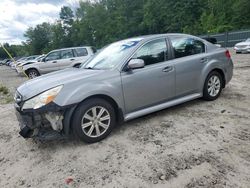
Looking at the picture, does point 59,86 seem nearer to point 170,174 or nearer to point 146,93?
point 146,93

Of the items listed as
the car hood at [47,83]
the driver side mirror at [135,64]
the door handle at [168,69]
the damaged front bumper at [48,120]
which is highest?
the driver side mirror at [135,64]

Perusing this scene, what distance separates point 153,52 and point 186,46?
882mm

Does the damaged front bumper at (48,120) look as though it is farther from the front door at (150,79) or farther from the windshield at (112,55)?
the windshield at (112,55)

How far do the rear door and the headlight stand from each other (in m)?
2.21

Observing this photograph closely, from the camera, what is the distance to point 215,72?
4.74 metres

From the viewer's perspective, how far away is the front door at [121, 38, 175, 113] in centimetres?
363

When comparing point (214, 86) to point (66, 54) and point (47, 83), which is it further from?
point (66, 54)

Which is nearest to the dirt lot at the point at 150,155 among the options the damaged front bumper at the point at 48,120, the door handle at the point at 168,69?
the damaged front bumper at the point at 48,120

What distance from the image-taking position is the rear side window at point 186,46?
13.9 feet

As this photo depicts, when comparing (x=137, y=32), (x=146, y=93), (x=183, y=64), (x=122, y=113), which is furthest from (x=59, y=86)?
(x=137, y=32)

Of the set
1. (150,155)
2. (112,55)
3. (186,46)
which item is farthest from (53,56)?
(150,155)

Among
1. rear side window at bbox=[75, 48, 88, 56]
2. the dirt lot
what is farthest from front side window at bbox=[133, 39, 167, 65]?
rear side window at bbox=[75, 48, 88, 56]

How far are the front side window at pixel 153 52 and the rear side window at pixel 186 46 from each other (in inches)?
10.7

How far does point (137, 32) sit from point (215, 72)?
49.6 m
